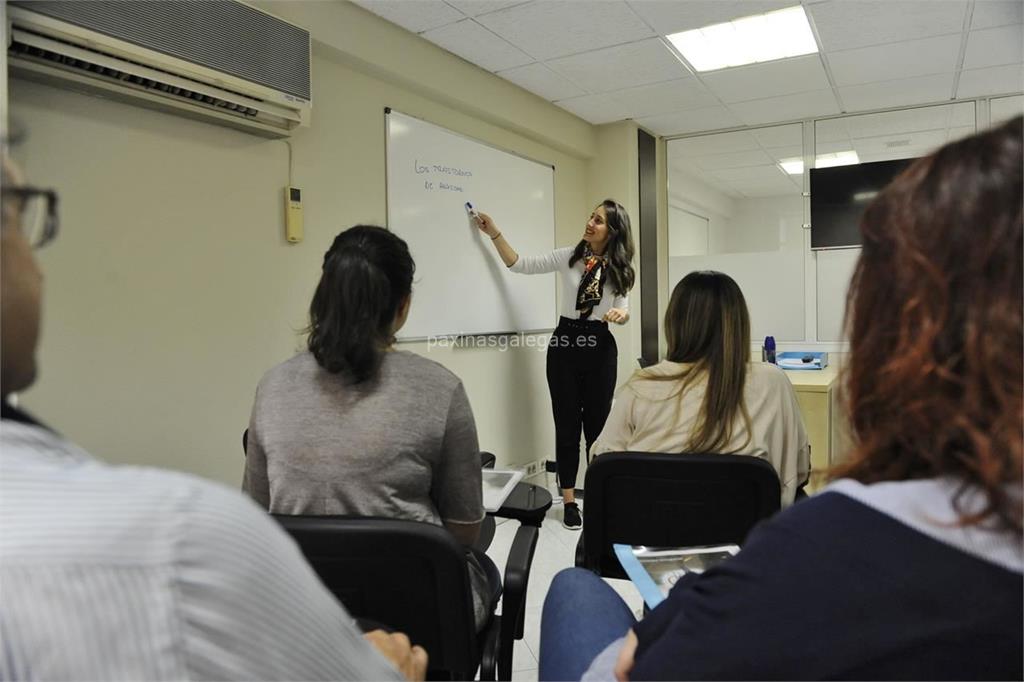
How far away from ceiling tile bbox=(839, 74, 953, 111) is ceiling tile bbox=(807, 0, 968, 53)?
2.23ft

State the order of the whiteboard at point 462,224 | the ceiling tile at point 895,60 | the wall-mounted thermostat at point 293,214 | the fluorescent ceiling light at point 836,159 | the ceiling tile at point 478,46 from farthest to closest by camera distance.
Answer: the fluorescent ceiling light at point 836,159 < the ceiling tile at point 895,60 < the whiteboard at point 462,224 < the ceiling tile at point 478,46 < the wall-mounted thermostat at point 293,214

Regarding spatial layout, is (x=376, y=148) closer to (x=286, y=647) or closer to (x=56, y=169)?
(x=56, y=169)

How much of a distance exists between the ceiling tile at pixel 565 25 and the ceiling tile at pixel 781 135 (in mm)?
1989

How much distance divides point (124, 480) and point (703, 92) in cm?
397

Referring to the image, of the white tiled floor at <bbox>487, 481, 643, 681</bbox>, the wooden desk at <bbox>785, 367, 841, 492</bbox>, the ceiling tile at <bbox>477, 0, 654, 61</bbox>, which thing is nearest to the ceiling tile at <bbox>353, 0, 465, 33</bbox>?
the ceiling tile at <bbox>477, 0, 654, 61</bbox>

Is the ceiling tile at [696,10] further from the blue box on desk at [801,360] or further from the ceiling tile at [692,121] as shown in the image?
the blue box on desk at [801,360]

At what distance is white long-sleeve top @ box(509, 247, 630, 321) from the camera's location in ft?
11.3

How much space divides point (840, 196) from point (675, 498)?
12.4ft

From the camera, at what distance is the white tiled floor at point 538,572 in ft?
6.53

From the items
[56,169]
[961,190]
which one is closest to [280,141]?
[56,169]

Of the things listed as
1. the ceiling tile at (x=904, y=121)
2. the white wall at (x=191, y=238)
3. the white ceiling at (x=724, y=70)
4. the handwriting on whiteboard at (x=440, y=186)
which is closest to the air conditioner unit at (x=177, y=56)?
the white wall at (x=191, y=238)

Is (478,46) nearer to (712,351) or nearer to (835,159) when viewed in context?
(712,351)

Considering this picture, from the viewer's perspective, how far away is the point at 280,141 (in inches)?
92.7

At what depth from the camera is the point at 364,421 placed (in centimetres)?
113
